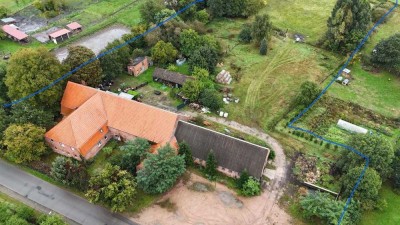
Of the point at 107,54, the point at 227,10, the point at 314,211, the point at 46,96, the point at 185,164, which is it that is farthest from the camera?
the point at 227,10

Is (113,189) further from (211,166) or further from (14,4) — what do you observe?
(14,4)

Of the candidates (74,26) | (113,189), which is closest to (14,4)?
(74,26)

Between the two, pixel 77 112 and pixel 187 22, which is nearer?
pixel 77 112

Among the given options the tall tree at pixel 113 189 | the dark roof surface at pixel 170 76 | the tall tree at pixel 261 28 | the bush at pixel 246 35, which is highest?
the tall tree at pixel 261 28

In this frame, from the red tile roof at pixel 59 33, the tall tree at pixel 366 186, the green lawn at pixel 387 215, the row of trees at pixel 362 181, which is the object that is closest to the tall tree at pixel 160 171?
the row of trees at pixel 362 181

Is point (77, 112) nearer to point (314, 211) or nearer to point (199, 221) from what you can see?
point (199, 221)

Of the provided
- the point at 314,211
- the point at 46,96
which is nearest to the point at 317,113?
the point at 314,211

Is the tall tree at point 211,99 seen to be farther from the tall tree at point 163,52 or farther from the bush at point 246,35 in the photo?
the bush at point 246,35
